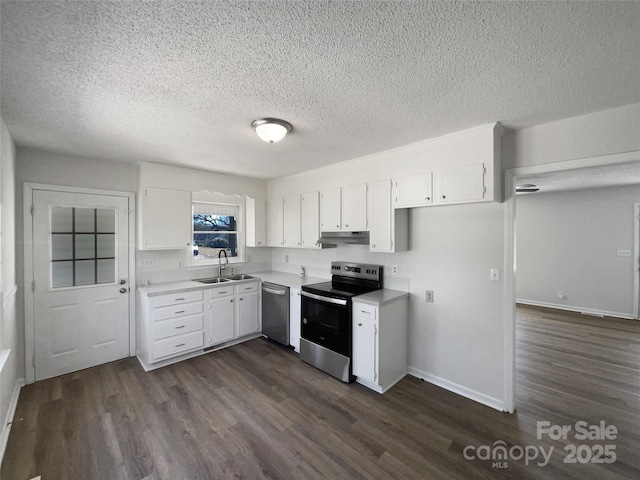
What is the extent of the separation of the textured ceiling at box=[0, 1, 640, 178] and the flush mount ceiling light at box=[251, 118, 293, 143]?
0.21 feet

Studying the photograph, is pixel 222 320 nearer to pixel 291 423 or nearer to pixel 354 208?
pixel 291 423

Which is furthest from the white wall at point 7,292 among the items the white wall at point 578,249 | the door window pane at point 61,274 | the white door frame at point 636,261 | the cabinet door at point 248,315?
the white door frame at point 636,261

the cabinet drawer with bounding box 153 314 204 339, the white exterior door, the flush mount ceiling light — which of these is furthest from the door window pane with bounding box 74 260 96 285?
the flush mount ceiling light

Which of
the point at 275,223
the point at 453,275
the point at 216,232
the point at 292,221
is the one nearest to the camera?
the point at 453,275

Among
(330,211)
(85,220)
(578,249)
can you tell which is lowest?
(578,249)

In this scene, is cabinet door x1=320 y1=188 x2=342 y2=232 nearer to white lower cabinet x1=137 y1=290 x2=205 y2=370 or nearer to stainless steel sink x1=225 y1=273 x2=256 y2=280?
stainless steel sink x1=225 y1=273 x2=256 y2=280

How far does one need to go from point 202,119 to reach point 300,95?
0.90 m

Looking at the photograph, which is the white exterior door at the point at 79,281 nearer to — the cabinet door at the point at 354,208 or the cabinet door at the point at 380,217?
the cabinet door at the point at 354,208

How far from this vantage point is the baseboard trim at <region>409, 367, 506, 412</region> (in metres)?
2.53

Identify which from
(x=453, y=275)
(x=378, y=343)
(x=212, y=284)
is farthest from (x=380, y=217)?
(x=212, y=284)

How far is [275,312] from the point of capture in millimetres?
3941

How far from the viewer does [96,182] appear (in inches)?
Answer: 132

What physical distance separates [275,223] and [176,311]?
6.39 ft

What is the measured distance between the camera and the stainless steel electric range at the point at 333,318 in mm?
2975
